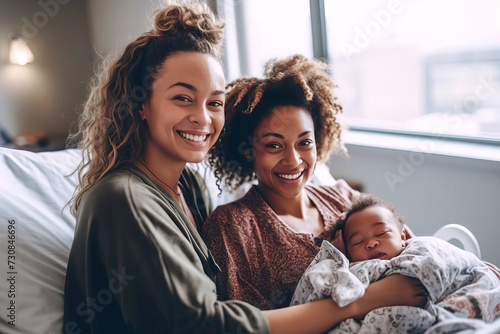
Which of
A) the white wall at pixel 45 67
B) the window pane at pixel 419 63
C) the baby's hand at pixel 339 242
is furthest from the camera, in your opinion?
the white wall at pixel 45 67

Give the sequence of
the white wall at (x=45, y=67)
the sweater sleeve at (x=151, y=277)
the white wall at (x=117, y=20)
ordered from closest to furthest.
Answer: the sweater sleeve at (x=151, y=277) → the white wall at (x=117, y=20) → the white wall at (x=45, y=67)

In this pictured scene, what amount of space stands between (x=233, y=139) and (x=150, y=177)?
1.32ft

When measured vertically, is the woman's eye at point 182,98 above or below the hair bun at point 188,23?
below

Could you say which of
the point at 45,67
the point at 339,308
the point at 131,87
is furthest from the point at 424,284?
the point at 45,67

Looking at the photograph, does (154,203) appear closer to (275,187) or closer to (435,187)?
(275,187)

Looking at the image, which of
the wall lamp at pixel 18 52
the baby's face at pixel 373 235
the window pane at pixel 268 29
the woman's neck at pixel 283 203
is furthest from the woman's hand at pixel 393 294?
the wall lamp at pixel 18 52

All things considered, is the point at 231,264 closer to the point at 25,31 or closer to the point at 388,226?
the point at 388,226

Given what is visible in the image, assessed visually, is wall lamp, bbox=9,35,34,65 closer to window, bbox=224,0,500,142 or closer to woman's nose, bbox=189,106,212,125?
window, bbox=224,0,500,142

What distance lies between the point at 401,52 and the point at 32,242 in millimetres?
1914

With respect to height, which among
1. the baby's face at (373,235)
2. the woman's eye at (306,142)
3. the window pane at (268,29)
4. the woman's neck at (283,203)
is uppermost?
the window pane at (268,29)

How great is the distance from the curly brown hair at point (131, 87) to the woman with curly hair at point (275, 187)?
11.0 inches

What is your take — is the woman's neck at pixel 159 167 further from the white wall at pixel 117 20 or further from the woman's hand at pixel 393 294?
the white wall at pixel 117 20

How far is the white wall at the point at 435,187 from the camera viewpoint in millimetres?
1831

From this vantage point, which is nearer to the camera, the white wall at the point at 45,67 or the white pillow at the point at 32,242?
the white pillow at the point at 32,242
